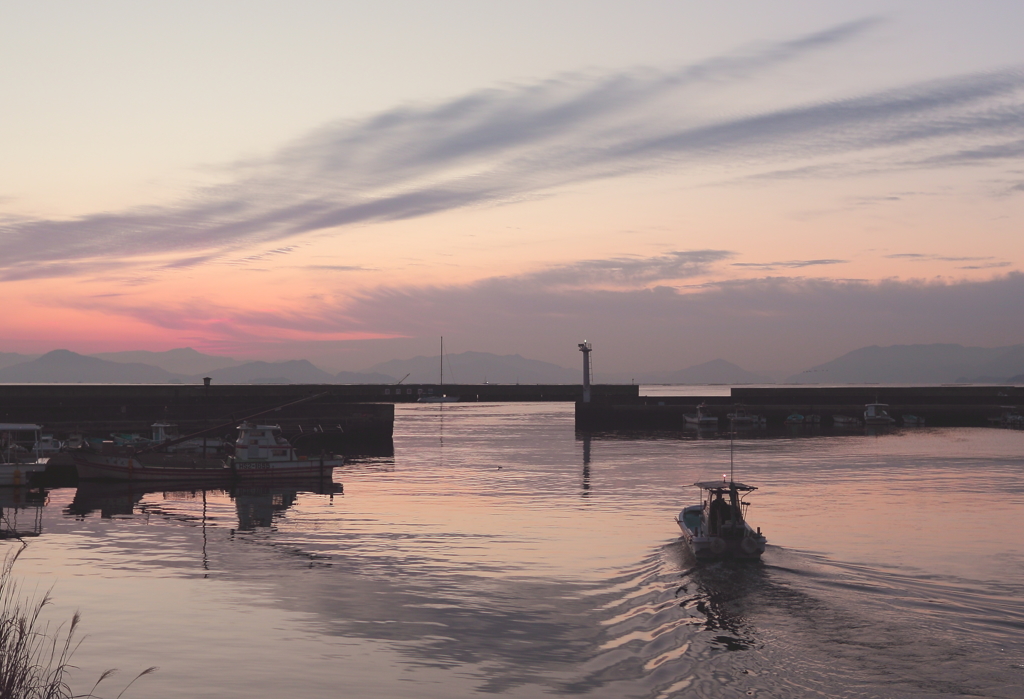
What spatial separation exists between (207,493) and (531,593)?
37847 mm

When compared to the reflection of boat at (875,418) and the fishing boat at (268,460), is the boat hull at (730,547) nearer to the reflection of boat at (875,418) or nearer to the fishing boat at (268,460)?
the fishing boat at (268,460)

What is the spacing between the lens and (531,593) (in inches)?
1096

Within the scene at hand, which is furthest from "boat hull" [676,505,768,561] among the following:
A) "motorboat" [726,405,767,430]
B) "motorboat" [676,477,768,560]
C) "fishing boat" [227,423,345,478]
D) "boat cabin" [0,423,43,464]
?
"motorboat" [726,405,767,430]

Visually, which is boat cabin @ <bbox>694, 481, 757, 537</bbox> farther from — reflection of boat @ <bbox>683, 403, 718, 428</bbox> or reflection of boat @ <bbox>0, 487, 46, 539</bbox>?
reflection of boat @ <bbox>683, 403, 718, 428</bbox>

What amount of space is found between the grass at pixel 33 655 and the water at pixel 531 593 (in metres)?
0.65

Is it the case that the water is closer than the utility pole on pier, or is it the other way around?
the water

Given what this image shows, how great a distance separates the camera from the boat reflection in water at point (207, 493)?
4766 cm

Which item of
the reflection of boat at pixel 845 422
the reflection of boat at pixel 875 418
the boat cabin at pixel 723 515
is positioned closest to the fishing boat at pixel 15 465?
the boat cabin at pixel 723 515

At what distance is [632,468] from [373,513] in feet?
104

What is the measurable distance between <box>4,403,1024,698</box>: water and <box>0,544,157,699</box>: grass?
0.65 m

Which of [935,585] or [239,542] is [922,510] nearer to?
[935,585]

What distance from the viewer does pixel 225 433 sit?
100 metres

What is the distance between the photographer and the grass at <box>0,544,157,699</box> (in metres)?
12.1

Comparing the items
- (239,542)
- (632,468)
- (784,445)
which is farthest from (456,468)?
(784,445)
